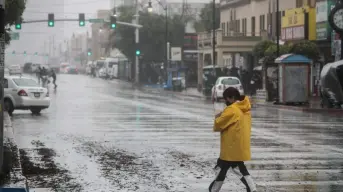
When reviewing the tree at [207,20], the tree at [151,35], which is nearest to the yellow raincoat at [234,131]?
the tree at [151,35]

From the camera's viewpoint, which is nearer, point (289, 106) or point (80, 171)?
point (80, 171)

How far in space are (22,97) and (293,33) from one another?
2575 cm

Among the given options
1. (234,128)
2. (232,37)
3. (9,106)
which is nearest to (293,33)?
(232,37)

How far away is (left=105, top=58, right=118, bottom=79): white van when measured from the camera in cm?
11162

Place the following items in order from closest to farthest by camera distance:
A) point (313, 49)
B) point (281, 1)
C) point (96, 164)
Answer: point (96, 164) → point (313, 49) → point (281, 1)

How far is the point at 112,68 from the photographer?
112 m

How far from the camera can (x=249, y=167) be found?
49.9 ft

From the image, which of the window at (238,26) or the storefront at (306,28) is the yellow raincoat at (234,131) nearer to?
the storefront at (306,28)

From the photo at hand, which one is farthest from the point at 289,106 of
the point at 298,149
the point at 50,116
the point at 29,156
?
the point at 29,156

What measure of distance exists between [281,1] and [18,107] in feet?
107

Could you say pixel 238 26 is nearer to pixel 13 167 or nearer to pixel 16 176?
pixel 13 167

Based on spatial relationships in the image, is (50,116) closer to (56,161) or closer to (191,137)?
(191,137)

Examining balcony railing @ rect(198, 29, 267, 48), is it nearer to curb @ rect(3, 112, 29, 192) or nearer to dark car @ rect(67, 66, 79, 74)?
curb @ rect(3, 112, 29, 192)

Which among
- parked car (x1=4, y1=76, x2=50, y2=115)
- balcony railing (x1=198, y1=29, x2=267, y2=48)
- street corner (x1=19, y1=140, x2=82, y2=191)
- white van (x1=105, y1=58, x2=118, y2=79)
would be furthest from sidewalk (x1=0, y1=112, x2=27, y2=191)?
white van (x1=105, y1=58, x2=118, y2=79)
